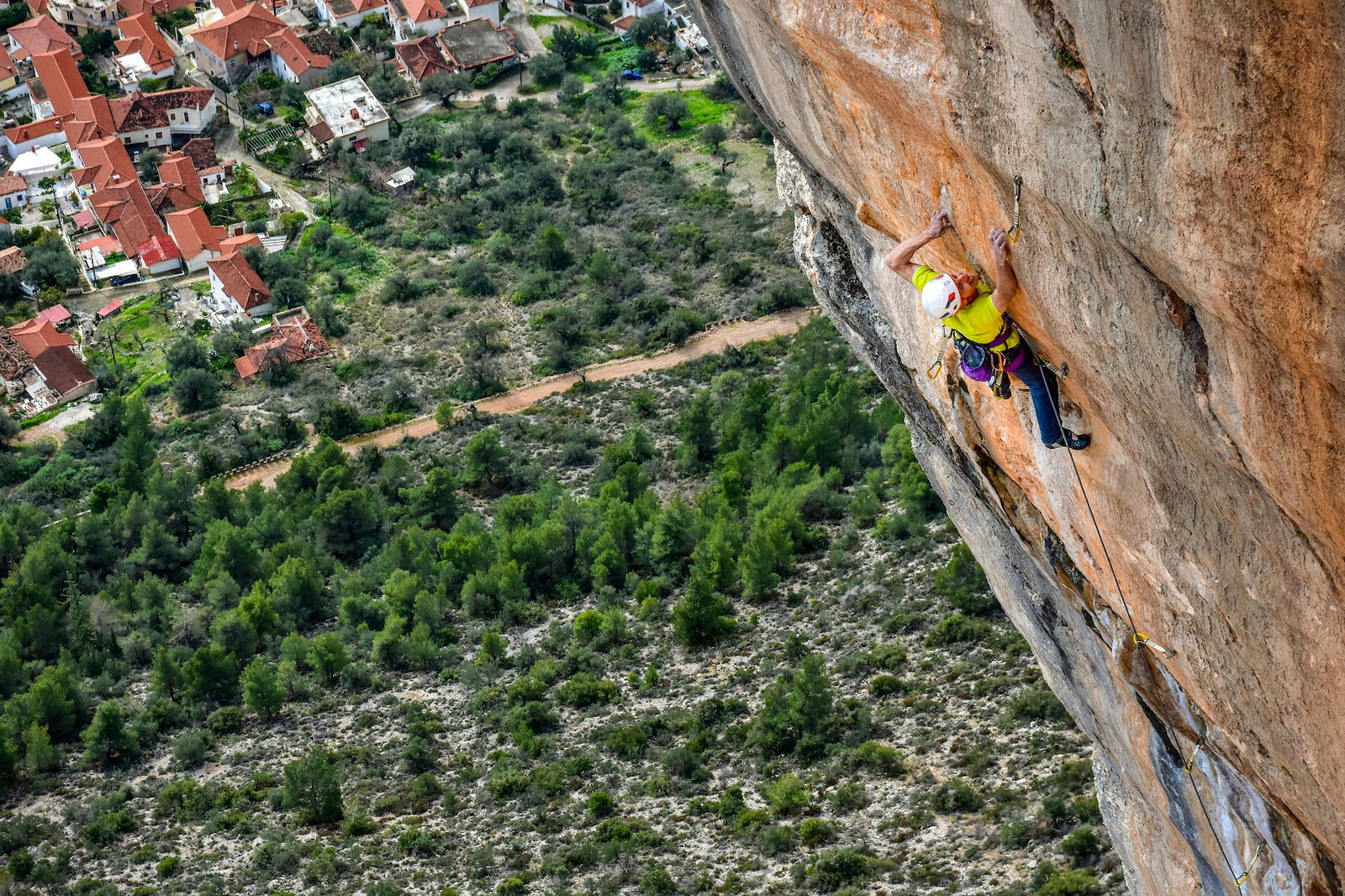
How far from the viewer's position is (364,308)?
45.3 m

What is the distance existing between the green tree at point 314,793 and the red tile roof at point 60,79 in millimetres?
40635

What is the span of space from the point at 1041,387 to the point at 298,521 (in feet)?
89.2

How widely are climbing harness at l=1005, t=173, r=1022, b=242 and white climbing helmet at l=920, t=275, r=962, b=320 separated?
0.50 m

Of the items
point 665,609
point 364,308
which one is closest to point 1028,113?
point 665,609

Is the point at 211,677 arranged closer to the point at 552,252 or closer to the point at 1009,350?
the point at 1009,350

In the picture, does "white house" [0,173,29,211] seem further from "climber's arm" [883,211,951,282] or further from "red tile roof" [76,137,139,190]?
"climber's arm" [883,211,951,282]

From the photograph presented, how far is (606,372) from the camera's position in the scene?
4103 cm

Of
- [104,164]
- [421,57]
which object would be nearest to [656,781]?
[104,164]

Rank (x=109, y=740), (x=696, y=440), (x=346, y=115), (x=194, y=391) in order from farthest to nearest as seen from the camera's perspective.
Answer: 1. (x=346, y=115)
2. (x=194, y=391)
3. (x=696, y=440)
4. (x=109, y=740)

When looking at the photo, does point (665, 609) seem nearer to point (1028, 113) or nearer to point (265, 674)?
point (265, 674)

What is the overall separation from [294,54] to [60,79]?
902cm

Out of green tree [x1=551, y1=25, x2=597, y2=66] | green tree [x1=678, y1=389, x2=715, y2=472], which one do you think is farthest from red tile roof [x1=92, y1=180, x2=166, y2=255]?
green tree [x1=678, y1=389, x2=715, y2=472]

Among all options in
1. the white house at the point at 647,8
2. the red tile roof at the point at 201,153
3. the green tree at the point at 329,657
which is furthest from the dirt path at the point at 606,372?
the white house at the point at 647,8

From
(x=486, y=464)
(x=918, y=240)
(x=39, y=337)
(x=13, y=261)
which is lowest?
(x=486, y=464)
